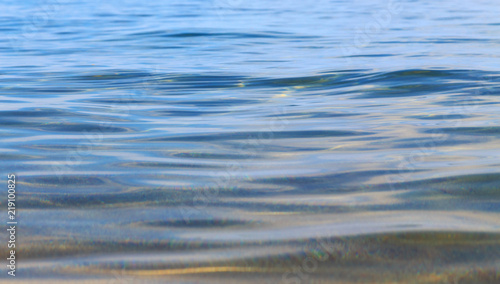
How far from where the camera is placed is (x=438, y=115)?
374 centimetres

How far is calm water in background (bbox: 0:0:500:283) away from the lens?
1749mm

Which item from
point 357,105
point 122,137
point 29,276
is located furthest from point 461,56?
point 29,276

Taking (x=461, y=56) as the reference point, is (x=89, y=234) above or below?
below

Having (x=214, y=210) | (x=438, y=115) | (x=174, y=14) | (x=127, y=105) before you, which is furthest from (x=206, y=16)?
(x=214, y=210)

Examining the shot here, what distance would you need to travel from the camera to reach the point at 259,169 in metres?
2.64

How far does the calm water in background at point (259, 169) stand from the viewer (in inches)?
68.9

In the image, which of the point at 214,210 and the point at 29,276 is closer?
the point at 29,276

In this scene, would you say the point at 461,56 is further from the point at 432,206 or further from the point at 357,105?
the point at 432,206

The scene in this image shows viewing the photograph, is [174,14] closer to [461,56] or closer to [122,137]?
[461,56]

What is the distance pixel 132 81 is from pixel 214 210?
3.92 meters

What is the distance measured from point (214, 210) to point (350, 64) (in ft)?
15.3

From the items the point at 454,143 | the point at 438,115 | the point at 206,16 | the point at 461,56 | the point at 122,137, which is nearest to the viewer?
the point at 454,143

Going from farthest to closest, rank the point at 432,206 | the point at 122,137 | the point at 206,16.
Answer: the point at 206,16, the point at 122,137, the point at 432,206

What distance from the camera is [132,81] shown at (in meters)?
5.80
